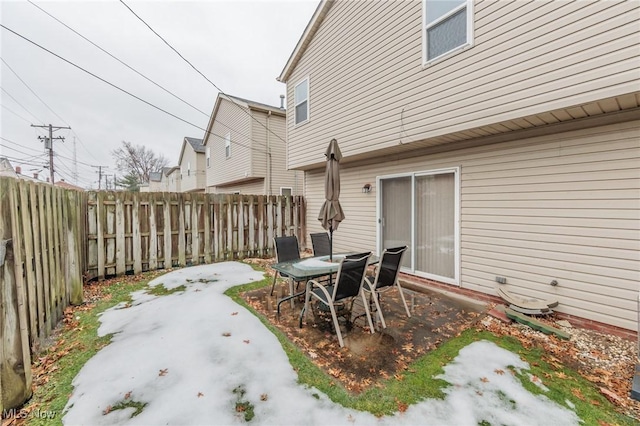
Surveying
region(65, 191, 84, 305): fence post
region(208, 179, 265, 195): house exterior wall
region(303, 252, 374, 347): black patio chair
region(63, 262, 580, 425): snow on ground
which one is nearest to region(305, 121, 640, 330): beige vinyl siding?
region(63, 262, 580, 425): snow on ground

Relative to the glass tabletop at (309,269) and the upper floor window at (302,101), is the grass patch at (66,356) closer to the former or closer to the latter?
the glass tabletop at (309,269)

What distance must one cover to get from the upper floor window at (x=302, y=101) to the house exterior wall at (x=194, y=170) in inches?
579

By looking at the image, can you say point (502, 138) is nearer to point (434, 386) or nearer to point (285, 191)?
point (434, 386)

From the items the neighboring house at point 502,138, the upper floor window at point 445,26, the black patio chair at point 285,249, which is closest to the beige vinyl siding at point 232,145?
the neighboring house at point 502,138

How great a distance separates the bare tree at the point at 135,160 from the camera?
36.2m

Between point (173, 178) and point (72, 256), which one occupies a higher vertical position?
point (173, 178)

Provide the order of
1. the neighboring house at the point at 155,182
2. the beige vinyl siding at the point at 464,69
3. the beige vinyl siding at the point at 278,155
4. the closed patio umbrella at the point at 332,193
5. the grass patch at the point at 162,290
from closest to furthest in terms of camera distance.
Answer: the beige vinyl siding at the point at 464,69, the closed patio umbrella at the point at 332,193, the grass patch at the point at 162,290, the beige vinyl siding at the point at 278,155, the neighboring house at the point at 155,182

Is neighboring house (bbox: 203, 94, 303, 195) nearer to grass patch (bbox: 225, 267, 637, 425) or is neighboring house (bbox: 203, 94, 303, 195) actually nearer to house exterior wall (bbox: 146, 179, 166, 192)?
grass patch (bbox: 225, 267, 637, 425)

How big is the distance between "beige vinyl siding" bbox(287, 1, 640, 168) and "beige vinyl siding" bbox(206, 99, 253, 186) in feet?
20.2

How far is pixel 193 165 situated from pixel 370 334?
71.6ft

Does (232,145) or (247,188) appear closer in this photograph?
(232,145)

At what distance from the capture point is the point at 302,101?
837 cm

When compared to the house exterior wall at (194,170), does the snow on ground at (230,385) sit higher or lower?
lower

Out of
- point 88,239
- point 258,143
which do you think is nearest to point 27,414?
point 88,239
